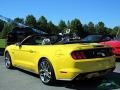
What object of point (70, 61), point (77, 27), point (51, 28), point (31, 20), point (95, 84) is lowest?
point (95, 84)

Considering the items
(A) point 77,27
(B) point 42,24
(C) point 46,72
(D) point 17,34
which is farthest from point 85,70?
(A) point 77,27

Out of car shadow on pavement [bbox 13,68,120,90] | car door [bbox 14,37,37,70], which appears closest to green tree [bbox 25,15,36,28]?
car door [bbox 14,37,37,70]

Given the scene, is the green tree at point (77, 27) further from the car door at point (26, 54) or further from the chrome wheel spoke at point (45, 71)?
the chrome wheel spoke at point (45, 71)

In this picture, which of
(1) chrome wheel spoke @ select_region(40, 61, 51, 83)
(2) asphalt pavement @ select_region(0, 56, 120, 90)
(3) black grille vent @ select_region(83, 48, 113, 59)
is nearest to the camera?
(3) black grille vent @ select_region(83, 48, 113, 59)

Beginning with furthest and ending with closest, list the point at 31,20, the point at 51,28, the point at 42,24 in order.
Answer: the point at 51,28 → the point at 42,24 → the point at 31,20

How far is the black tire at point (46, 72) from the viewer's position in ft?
28.1

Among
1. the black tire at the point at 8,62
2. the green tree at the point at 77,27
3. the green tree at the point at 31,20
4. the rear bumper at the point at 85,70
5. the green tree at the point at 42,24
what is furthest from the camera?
the green tree at the point at 77,27

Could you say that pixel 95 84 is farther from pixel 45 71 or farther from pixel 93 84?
pixel 45 71

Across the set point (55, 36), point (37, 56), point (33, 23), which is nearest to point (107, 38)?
point (55, 36)

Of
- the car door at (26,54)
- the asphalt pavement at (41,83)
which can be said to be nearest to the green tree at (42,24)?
the car door at (26,54)

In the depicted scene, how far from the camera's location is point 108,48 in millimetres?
8750

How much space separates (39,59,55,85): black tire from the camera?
8577 mm

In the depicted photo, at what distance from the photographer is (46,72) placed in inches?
347

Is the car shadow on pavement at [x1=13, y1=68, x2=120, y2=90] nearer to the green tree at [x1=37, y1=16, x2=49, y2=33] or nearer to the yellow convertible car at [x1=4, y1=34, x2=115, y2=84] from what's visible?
the yellow convertible car at [x1=4, y1=34, x2=115, y2=84]
